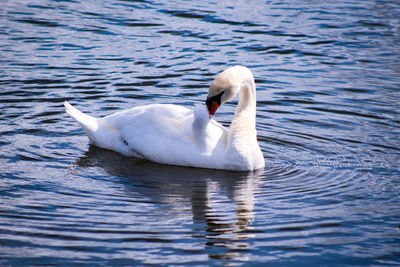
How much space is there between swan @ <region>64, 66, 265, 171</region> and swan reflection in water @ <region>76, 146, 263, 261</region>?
0.13m

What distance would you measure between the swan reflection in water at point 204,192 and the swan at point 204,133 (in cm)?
13

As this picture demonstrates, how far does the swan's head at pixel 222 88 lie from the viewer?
26.2 ft

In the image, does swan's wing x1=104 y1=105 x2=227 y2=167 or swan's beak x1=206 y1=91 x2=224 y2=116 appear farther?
swan's wing x1=104 y1=105 x2=227 y2=167

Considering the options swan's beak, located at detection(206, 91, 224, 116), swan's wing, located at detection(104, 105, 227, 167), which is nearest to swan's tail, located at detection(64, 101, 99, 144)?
swan's wing, located at detection(104, 105, 227, 167)

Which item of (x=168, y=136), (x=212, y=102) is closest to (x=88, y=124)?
(x=168, y=136)

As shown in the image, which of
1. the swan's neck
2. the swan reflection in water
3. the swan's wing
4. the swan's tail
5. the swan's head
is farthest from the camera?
the swan's tail

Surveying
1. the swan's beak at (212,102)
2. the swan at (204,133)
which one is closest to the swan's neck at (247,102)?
the swan at (204,133)

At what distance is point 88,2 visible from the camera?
59.5 feet

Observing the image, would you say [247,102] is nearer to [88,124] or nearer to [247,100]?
[247,100]

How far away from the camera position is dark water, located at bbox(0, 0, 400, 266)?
6125mm

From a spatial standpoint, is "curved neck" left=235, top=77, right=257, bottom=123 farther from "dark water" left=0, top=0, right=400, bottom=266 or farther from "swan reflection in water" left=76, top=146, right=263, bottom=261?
"swan reflection in water" left=76, top=146, right=263, bottom=261

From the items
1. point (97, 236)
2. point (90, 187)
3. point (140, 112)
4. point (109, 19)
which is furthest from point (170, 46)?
point (97, 236)

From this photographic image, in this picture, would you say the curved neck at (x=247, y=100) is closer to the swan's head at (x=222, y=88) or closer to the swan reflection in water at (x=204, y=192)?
the swan's head at (x=222, y=88)

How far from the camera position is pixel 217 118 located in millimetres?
10461
